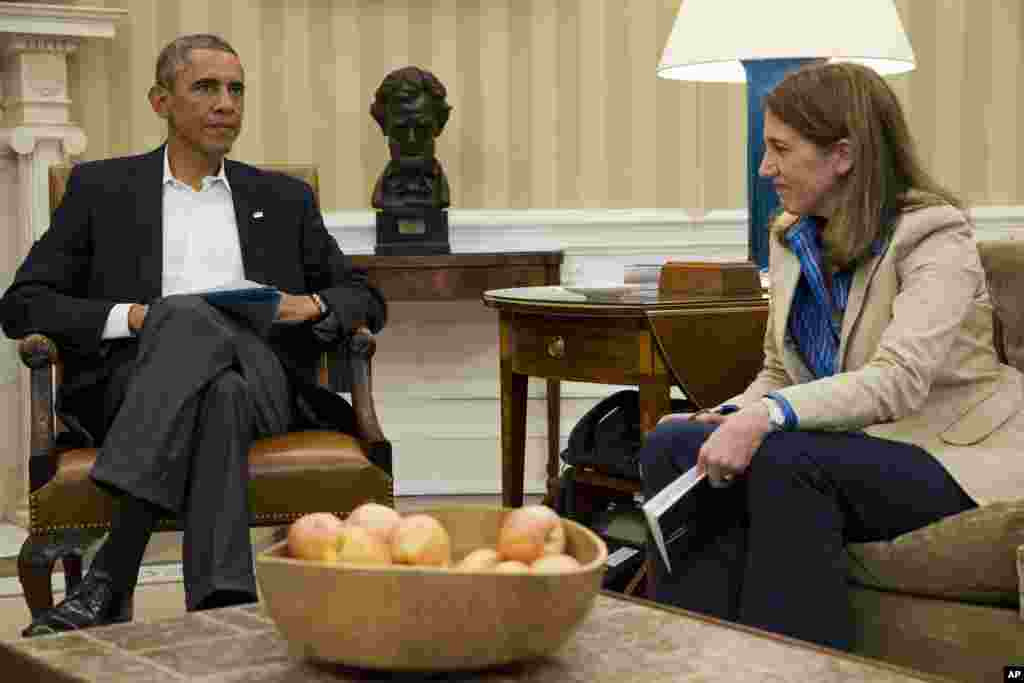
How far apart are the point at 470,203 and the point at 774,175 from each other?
96.9 inches

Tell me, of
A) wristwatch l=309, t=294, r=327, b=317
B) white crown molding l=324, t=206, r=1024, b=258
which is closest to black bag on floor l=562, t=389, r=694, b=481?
wristwatch l=309, t=294, r=327, b=317

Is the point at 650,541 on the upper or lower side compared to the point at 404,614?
lower

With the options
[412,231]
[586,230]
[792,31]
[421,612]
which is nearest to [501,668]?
[421,612]

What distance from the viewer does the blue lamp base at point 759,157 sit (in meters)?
3.51

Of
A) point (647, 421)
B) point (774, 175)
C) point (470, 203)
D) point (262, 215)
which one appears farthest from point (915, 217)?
point (470, 203)

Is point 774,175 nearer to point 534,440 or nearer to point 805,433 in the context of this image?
point 805,433

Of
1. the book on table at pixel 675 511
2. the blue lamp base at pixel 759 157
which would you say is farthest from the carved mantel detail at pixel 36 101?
the book on table at pixel 675 511

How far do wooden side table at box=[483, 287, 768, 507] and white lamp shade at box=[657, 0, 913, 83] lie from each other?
0.58 metres

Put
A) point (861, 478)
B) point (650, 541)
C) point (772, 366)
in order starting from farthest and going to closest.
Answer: point (772, 366) → point (650, 541) → point (861, 478)

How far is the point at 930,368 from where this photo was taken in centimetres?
235

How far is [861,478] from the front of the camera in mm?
2303

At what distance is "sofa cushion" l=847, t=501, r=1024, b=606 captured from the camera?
225cm

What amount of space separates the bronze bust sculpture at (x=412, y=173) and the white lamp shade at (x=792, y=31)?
109cm

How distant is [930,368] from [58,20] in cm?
299
